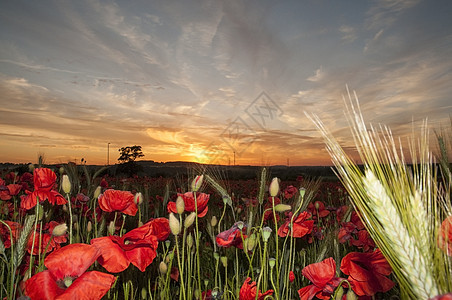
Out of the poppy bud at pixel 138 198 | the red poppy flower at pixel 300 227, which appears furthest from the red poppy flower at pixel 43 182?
the red poppy flower at pixel 300 227

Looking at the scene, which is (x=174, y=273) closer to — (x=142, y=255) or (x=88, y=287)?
(x=142, y=255)

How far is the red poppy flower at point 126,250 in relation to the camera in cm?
98

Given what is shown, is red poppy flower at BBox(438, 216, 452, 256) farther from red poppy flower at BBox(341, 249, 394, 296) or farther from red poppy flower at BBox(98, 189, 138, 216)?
red poppy flower at BBox(98, 189, 138, 216)

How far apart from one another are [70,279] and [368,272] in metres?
0.91

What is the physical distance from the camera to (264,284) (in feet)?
4.36

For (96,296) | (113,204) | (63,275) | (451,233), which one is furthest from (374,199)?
(113,204)

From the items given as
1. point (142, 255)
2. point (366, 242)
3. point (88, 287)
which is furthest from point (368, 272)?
point (366, 242)

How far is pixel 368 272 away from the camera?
1050 mm

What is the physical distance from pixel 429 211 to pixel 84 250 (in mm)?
888

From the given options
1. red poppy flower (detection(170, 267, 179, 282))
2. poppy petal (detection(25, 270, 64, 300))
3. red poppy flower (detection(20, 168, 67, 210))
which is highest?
red poppy flower (detection(20, 168, 67, 210))

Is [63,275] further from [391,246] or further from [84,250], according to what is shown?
[391,246]

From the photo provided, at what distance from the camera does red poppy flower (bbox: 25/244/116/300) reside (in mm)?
811

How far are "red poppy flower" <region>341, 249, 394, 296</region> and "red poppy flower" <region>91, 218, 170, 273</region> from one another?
651mm

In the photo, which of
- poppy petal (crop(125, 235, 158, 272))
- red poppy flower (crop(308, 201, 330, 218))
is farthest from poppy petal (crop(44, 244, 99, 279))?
red poppy flower (crop(308, 201, 330, 218))
